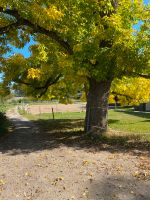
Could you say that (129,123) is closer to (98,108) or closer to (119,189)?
(98,108)

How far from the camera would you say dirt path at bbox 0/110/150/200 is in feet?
22.3

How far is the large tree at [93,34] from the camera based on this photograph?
40.2 feet

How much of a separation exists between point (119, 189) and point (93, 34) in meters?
7.61

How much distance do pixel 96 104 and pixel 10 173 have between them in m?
6.81

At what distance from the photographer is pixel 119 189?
6.93 metres

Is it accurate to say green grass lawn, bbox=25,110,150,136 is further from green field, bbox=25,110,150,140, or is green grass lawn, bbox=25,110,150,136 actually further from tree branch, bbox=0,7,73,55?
tree branch, bbox=0,7,73,55

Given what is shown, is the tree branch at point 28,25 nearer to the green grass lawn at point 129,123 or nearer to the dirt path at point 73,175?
the dirt path at point 73,175

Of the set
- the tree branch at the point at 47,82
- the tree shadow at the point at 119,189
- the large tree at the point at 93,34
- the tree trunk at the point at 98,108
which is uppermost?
the large tree at the point at 93,34

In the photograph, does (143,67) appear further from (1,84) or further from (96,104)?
(1,84)

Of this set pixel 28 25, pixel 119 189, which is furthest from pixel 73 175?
pixel 28 25

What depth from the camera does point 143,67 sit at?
12812 mm

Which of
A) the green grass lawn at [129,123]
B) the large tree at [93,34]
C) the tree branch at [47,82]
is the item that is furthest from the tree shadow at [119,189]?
the tree branch at [47,82]

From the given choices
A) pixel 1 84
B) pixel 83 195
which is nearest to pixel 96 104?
pixel 83 195

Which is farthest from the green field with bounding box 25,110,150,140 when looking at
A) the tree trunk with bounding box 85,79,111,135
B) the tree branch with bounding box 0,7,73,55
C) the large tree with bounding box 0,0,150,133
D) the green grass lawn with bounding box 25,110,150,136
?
the tree branch with bounding box 0,7,73,55
